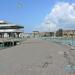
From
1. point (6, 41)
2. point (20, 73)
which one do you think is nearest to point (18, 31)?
point (6, 41)

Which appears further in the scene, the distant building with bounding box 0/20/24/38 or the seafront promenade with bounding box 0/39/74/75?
the distant building with bounding box 0/20/24/38

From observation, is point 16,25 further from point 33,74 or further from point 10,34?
point 33,74

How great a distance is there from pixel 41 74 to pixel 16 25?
154446 millimetres

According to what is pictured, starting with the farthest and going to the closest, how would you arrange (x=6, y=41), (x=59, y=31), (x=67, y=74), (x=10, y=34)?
(x=59, y=31) → (x=10, y=34) → (x=6, y=41) → (x=67, y=74)

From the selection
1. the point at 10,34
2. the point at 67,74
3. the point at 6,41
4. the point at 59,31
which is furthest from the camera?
the point at 59,31

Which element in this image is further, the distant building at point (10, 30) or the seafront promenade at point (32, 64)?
the distant building at point (10, 30)

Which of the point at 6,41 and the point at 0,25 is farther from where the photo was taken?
the point at 0,25

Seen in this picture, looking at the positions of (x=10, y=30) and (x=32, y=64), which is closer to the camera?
(x=32, y=64)

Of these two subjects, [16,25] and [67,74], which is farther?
[16,25]

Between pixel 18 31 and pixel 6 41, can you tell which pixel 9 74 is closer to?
pixel 6 41

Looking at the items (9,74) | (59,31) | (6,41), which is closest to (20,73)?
(9,74)

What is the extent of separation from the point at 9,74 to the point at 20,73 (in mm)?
709

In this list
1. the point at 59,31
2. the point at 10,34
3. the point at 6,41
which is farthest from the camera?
the point at 59,31

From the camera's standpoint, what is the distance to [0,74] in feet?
51.3
